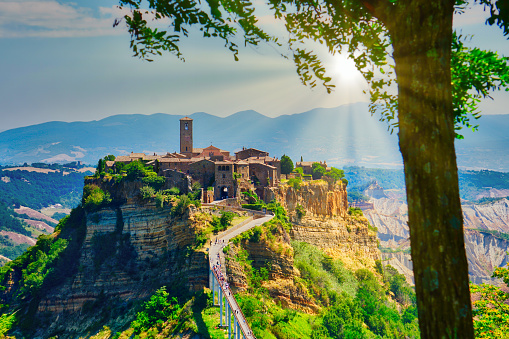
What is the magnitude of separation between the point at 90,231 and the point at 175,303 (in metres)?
17.1

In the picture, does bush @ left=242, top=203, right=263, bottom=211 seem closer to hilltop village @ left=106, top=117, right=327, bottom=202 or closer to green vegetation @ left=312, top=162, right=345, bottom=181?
hilltop village @ left=106, top=117, right=327, bottom=202

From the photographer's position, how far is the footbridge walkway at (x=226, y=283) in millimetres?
21734

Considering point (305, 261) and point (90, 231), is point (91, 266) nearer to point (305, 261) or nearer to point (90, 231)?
point (90, 231)

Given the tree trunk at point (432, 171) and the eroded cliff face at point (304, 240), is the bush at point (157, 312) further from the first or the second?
the tree trunk at point (432, 171)

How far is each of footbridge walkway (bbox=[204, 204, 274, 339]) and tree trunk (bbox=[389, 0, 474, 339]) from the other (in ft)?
57.8

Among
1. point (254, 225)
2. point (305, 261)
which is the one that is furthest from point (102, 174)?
point (305, 261)

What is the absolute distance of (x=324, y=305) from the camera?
35875 mm

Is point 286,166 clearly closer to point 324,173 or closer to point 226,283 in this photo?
point 324,173

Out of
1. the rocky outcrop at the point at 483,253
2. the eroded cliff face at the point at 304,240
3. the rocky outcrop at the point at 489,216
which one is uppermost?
the eroded cliff face at the point at 304,240

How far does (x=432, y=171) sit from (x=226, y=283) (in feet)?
73.4

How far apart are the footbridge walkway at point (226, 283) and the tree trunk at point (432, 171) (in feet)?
57.8

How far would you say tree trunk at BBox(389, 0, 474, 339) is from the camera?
382cm

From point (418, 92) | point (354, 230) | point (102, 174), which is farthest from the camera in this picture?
point (354, 230)

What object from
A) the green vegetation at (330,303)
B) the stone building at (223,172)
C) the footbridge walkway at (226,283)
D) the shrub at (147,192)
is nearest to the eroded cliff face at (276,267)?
the green vegetation at (330,303)
